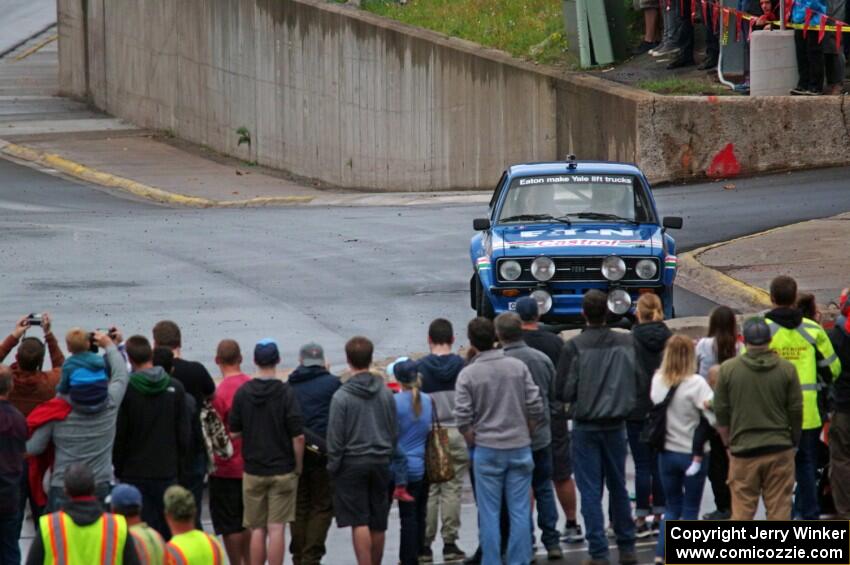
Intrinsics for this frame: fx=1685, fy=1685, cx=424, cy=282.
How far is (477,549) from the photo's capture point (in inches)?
428

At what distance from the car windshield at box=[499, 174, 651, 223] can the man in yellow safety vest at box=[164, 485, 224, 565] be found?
375 inches

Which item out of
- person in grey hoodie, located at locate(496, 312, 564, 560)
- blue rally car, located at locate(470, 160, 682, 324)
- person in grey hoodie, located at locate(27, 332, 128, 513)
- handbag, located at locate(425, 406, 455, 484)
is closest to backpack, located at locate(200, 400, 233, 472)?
person in grey hoodie, located at locate(27, 332, 128, 513)

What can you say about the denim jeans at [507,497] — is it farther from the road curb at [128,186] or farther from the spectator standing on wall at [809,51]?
the road curb at [128,186]

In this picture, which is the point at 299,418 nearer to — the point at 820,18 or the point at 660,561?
the point at 660,561

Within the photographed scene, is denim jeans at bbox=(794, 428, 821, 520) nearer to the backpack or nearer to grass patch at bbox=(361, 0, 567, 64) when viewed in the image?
the backpack

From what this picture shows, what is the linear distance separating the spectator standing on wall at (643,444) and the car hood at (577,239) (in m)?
4.98

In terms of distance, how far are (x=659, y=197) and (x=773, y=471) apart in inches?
607

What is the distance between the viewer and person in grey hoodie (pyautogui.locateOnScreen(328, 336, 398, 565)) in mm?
10141

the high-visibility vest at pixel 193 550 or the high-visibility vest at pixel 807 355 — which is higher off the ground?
the high-visibility vest at pixel 807 355

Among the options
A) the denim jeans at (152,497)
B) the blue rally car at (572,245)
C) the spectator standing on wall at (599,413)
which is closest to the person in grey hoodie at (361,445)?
the denim jeans at (152,497)

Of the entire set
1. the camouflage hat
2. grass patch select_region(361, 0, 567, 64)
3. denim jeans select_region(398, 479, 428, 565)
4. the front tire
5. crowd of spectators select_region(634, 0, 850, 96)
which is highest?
grass patch select_region(361, 0, 567, 64)

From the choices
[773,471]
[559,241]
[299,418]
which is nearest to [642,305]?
[773,471]

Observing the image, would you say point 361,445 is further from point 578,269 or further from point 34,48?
point 34,48

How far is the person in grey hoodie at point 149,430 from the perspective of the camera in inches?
398
